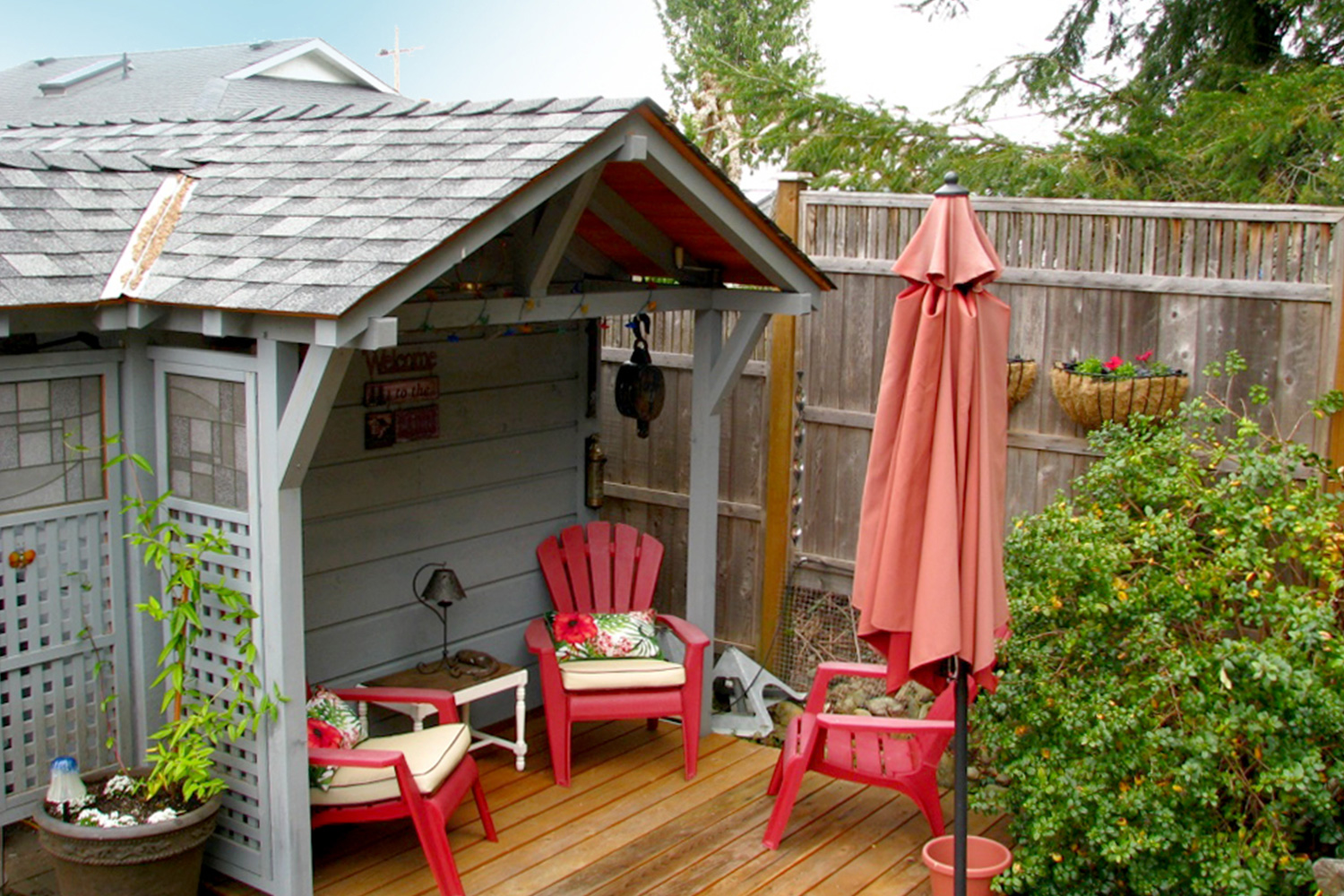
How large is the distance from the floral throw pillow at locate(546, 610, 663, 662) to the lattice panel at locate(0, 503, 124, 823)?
64.2 inches

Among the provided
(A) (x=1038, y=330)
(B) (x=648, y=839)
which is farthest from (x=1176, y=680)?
(B) (x=648, y=839)

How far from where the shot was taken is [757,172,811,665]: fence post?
17.6 ft

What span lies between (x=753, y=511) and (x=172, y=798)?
2.71 m

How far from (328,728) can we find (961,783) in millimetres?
1913

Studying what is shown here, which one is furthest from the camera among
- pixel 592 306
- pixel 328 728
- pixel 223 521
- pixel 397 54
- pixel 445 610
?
pixel 397 54

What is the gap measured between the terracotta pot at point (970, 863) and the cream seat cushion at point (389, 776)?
4.73ft

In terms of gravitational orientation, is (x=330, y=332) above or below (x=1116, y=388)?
above

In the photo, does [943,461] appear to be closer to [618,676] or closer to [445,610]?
[618,676]

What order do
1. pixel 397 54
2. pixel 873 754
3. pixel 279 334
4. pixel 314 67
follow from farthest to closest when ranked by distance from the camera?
pixel 397 54, pixel 314 67, pixel 873 754, pixel 279 334

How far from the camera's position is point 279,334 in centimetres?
341

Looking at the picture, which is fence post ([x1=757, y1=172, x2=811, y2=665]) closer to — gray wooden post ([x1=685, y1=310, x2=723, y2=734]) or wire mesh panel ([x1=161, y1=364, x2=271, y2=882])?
gray wooden post ([x1=685, y1=310, x2=723, y2=734])

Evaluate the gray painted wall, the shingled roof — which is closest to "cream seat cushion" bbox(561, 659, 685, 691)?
the gray painted wall

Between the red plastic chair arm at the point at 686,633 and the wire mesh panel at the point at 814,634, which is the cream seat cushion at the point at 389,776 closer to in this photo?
the red plastic chair arm at the point at 686,633

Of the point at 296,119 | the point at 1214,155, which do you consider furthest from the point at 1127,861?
the point at 296,119
